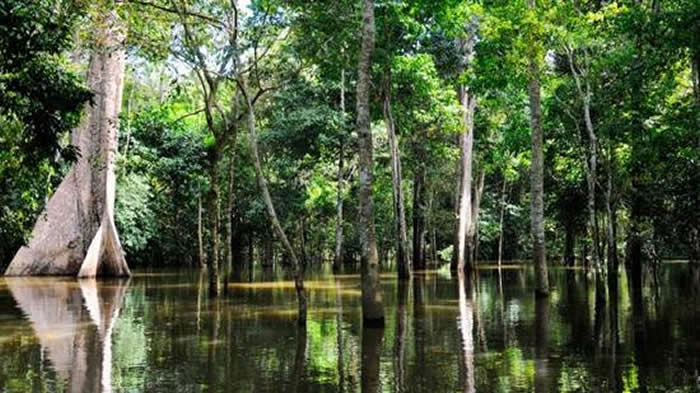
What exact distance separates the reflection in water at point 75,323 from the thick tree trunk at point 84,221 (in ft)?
7.19

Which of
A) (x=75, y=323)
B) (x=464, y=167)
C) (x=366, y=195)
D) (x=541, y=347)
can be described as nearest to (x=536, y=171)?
(x=366, y=195)

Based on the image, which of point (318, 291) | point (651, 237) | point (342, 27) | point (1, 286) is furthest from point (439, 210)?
point (342, 27)

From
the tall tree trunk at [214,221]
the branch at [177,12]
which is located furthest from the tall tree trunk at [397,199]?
Result: the branch at [177,12]

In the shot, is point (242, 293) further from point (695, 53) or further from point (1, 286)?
point (695, 53)

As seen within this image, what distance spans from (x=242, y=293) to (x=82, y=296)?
16.4 ft

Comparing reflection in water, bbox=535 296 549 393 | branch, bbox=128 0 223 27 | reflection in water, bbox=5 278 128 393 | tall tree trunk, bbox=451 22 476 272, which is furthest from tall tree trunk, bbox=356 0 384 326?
tall tree trunk, bbox=451 22 476 272

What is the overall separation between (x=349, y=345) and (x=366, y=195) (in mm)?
3322

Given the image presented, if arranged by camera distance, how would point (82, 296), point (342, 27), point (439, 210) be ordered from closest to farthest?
point (342, 27) → point (82, 296) → point (439, 210)

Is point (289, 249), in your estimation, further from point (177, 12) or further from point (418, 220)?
point (418, 220)

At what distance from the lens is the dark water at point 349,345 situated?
9039 millimetres

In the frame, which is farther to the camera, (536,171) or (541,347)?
(536,171)

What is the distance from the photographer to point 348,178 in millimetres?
46469

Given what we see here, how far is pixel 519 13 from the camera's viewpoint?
20266 millimetres

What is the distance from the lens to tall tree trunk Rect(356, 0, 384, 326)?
13.9 metres
